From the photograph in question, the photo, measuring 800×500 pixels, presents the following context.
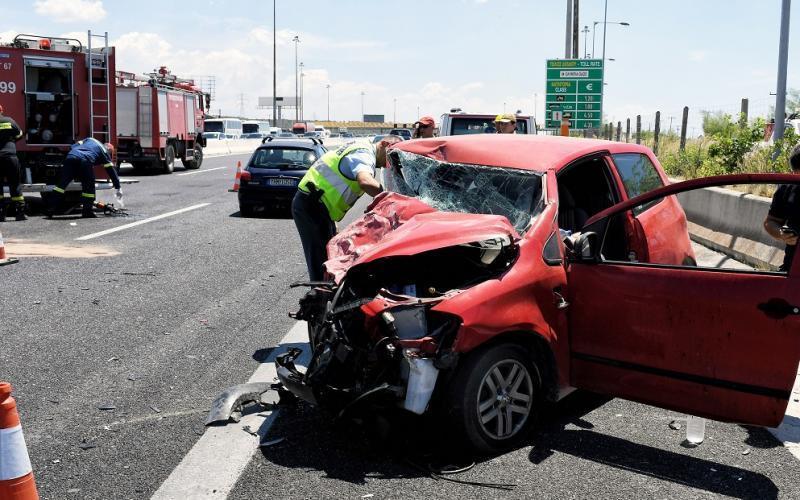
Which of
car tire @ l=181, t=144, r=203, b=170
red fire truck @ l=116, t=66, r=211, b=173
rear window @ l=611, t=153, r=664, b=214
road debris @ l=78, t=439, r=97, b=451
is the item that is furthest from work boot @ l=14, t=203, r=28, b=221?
car tire @ l=181, t=144, r=203, b=170

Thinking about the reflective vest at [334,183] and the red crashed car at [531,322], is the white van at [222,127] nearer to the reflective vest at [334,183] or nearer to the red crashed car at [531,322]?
the reflective vest at [334,183]

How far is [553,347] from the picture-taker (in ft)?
16.0

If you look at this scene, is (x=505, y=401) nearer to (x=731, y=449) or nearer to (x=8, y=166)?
(x=731, y=449)

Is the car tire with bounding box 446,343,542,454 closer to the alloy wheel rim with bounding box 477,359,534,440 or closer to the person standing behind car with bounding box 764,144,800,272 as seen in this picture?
the alloy wheel rim with bounding box 477,359,534,440

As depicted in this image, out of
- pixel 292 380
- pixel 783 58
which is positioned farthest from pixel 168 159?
pixel 292 380

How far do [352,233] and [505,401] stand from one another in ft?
5.17

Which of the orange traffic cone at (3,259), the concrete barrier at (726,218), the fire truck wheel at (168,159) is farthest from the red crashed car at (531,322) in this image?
the fire truck wheel at (168,159)

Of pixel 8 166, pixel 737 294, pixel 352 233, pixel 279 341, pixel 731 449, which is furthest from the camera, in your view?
pixel 8 166

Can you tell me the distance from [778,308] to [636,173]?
2261 millimetres

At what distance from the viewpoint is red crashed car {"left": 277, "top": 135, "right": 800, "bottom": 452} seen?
440cm

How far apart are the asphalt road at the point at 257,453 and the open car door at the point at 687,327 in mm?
356

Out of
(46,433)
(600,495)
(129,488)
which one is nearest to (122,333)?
(46,433)

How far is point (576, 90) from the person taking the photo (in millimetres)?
31156

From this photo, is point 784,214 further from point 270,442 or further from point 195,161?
point 195,161
